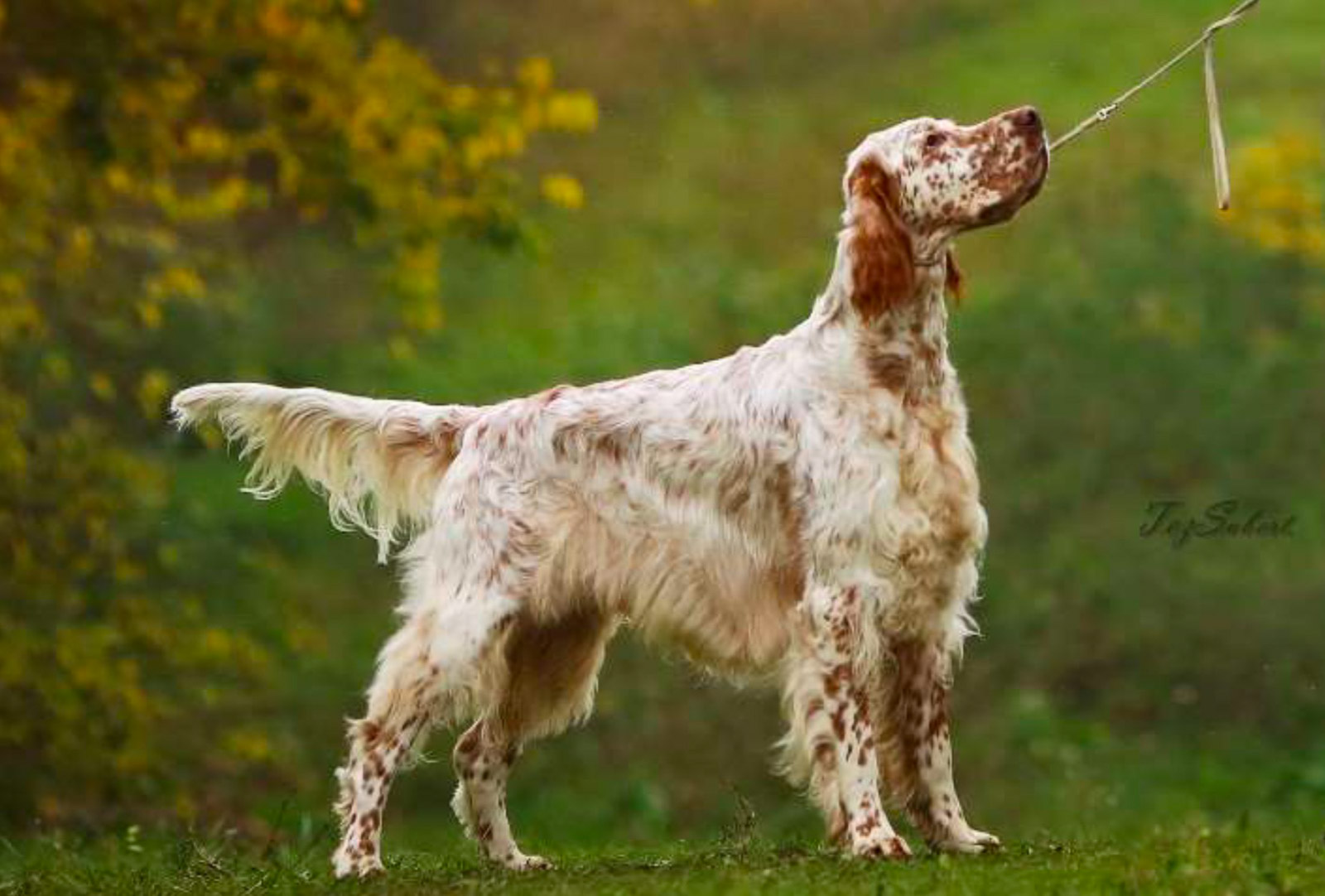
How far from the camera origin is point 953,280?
595 cm

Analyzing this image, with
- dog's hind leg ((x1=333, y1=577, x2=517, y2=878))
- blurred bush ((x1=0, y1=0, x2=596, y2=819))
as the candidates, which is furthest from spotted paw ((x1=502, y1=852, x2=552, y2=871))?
blurred bush ((x1=0, y1=0, x2=596, y2=819))

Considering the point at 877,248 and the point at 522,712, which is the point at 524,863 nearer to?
the point at 522,712

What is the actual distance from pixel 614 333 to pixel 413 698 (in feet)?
30.4

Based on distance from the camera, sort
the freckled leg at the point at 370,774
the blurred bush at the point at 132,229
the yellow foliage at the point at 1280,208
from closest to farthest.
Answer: the freckled leg at the point at 370,774
the blurred bush at the point at 132,229
the yellow foliage at the point at 1280,208

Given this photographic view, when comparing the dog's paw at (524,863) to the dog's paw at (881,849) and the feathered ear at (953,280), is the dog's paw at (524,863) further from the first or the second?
the feathered ear at (953,280)

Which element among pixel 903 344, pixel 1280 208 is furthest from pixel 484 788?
pixel 1280 208

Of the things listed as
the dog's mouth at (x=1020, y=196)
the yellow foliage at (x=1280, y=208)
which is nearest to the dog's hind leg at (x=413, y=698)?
the dog's mouth at (x=1020, y=196)

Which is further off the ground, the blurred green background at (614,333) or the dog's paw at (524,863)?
the blurred green background at (614,333)

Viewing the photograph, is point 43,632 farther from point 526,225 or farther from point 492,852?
point 492,852

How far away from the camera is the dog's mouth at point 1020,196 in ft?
18.8

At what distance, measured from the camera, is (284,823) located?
37.7ft

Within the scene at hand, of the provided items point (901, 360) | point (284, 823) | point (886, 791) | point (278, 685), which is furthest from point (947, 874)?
point (278, 685)

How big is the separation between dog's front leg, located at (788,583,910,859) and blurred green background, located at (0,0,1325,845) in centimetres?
107

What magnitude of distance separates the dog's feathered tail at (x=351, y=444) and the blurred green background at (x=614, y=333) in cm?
135
